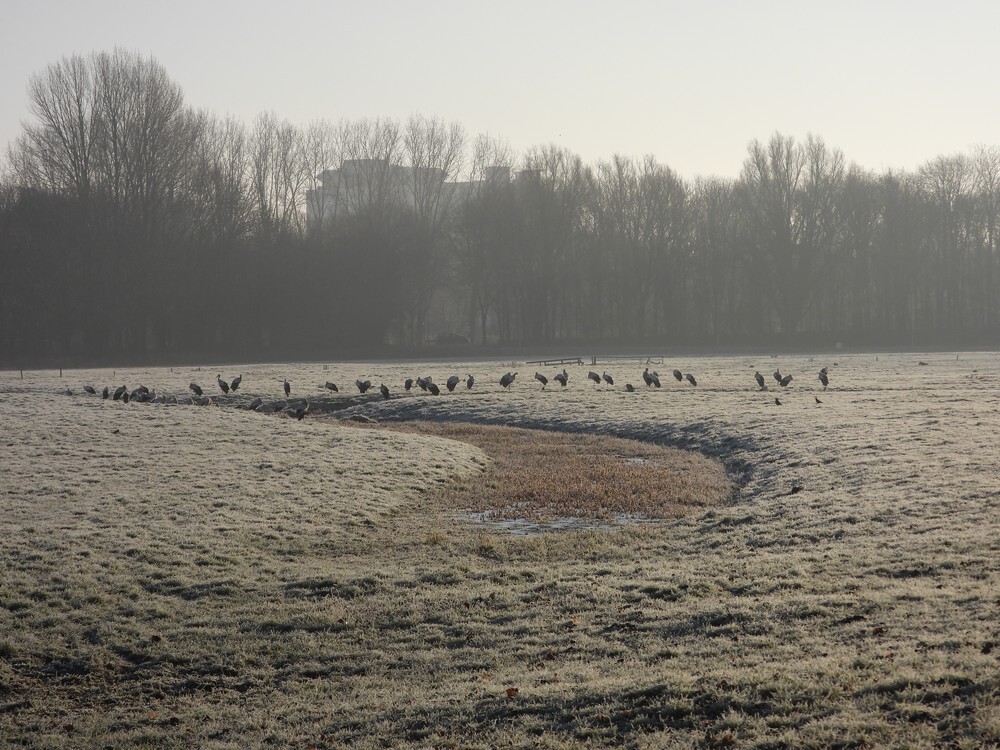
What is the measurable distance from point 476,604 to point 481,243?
81.1 metres

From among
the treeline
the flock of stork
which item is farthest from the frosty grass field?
the treeline

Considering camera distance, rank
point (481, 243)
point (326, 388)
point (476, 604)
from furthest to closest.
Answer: point (481, 243), point (326, 388), point (476, 604)

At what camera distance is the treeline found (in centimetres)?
8162

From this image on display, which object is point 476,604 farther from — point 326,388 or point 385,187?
point 385,187

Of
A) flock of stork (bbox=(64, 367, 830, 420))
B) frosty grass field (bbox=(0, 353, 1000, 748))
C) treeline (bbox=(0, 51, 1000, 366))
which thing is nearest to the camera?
frosty grass field (bbox=(0, 353, 1000, 748))

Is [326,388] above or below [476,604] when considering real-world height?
above

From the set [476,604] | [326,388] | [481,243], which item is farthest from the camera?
[481,243]

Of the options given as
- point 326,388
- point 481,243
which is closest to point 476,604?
point 326,388

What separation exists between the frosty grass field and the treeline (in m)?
61.7

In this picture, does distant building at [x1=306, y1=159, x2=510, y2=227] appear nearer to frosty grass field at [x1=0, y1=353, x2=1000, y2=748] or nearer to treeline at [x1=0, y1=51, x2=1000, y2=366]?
treeline at [x1=0, y1=51, x2=1000, y2=366]

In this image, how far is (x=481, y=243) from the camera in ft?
303

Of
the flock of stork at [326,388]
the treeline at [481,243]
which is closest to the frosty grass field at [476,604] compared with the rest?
the flock of stork at [326,388]

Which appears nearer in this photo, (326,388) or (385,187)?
(326,388)

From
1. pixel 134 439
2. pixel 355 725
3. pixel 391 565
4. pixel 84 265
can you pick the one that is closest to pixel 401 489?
pixel 391 565
